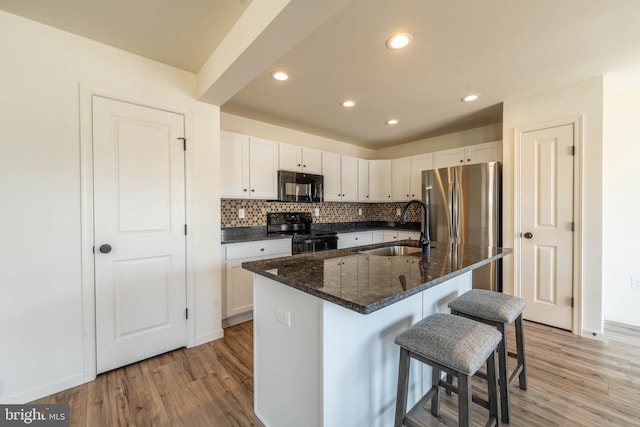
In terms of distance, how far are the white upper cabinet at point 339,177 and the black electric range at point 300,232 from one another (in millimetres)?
515

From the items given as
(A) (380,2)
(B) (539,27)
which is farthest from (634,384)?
(A) (380,2)

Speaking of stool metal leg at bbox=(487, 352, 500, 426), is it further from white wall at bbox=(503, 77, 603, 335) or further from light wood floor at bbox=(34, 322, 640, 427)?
white wall at bbox=(503, 77, 603, 335)

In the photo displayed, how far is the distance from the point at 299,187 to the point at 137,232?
1.98 metres

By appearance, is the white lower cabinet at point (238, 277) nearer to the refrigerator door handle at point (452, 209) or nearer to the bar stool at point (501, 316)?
the bar stool at point (501, 316)

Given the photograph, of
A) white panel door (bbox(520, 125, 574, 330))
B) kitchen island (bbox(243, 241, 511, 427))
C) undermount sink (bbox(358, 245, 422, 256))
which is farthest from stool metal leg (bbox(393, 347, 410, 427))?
white panel door (bbox(520, 125, 574, 330))

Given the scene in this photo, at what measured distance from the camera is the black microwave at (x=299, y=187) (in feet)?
11.3

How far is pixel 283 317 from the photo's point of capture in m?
1.33

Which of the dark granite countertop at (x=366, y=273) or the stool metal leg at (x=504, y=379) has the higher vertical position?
the dark granite countertop at (x=366, y=273)

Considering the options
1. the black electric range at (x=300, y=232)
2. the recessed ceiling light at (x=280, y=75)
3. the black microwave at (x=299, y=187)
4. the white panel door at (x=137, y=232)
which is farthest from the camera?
the black microwave at (x=299, y=187)

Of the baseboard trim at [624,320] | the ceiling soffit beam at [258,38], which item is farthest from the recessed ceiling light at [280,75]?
the baseboard trim at [624,320]

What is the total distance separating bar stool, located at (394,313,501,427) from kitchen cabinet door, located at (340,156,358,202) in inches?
121

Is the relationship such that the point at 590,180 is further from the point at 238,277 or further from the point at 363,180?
the point at 238,277

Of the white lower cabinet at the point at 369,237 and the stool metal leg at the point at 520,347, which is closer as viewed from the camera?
the stool metal leg at the point at 520,347

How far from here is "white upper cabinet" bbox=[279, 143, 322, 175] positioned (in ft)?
11.6
